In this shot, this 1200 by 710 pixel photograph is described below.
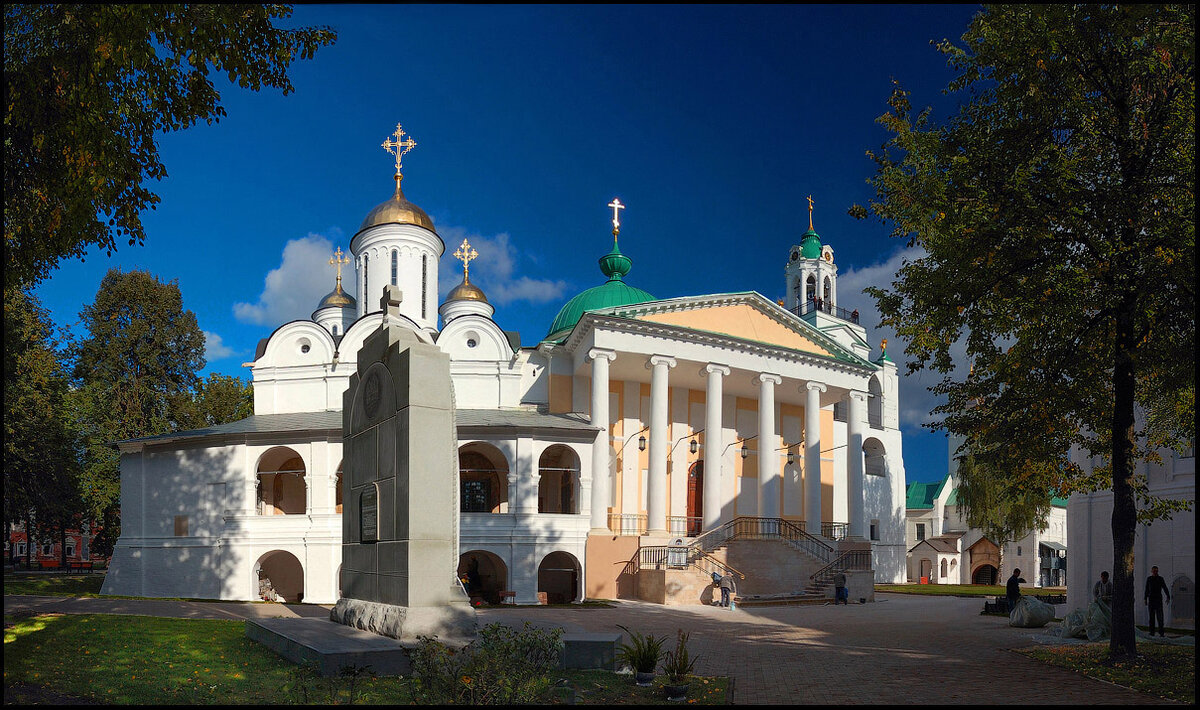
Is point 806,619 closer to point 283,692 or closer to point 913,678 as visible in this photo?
point 913,678

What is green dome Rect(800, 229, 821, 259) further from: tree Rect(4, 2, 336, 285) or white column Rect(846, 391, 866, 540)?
tree Rect(4, 2, 336, 285)

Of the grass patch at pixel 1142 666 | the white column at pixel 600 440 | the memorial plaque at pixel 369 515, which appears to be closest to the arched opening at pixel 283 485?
the white column at pixel 600 440

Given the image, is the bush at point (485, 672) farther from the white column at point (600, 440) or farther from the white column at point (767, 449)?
the white column at point (767, 449)

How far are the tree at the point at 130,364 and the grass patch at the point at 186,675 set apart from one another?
27.8 metres

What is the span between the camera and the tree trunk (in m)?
13.3

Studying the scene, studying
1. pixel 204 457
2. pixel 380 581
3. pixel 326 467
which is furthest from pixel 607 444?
pixel 380 581

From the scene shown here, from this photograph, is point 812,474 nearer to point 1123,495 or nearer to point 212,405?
point 1123,495

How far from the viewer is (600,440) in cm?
3103

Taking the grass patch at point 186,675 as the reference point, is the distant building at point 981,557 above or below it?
below

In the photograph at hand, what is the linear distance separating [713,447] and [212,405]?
81.6 feet

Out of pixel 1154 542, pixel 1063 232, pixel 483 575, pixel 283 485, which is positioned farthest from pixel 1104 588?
pixel 283 485

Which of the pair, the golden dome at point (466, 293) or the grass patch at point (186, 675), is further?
the golden dome at point (466, 293)

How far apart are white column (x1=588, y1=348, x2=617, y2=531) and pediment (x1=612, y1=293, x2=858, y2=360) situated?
2.05 m

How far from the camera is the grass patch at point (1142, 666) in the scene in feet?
36.9
